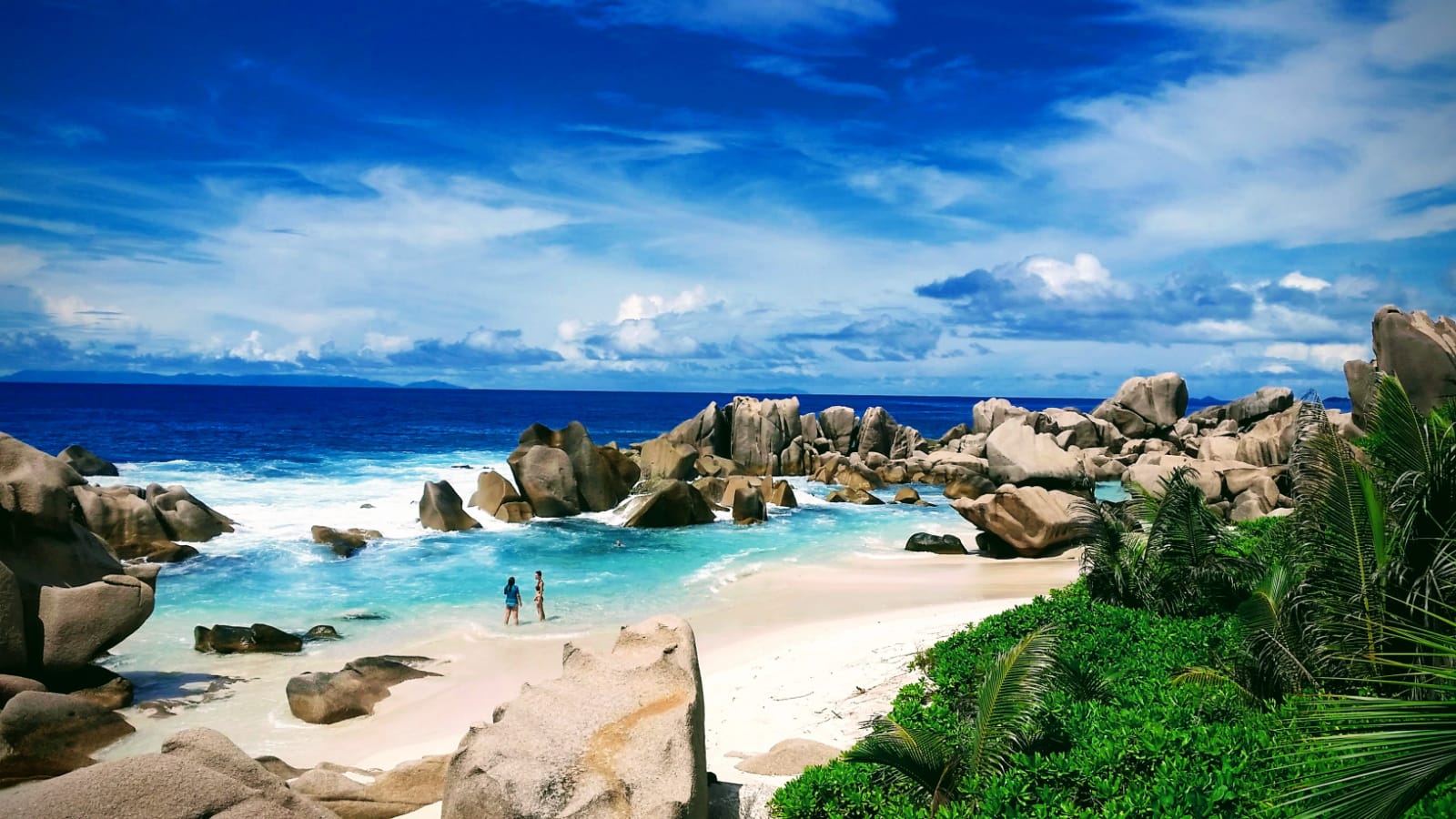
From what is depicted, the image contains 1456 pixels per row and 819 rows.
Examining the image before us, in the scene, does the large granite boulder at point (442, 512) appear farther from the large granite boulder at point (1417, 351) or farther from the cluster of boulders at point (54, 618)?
the large granite boulder at point (1417, 351)

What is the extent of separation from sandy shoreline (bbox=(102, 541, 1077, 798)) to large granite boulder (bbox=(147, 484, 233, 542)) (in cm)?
1362

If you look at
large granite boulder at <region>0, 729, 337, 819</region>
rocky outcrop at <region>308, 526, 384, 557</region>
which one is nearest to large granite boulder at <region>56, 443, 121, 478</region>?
rocky outcrop at <region>308, 526, 384, 557</region>

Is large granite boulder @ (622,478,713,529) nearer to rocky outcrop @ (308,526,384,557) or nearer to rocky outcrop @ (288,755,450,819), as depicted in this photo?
rocky outcrop @ (308,526,384,557)

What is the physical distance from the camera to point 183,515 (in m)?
29.2

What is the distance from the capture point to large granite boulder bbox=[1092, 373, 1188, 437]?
194ft

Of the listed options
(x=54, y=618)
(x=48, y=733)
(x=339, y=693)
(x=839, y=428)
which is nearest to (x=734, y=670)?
(x=339, y=693)

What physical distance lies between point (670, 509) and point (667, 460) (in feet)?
22.3

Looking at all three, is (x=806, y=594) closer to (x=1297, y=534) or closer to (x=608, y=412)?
(x=1297, y=534)

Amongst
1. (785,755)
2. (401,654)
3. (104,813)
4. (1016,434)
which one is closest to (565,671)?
(785,755)

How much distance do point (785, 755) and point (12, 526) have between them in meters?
15.2

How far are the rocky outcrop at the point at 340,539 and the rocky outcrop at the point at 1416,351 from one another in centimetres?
2973

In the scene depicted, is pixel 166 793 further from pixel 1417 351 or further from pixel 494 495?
pixel 494 495

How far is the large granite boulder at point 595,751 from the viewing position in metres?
7.18

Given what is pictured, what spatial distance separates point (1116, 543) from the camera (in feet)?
46.4
